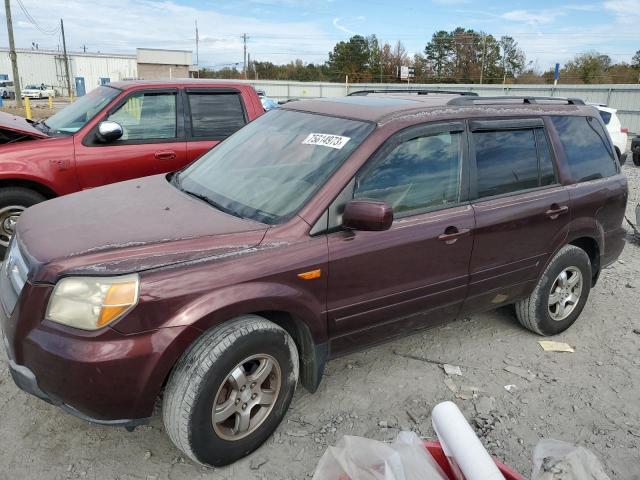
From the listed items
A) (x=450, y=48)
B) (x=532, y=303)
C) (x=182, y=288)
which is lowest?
(x=532, y=303)

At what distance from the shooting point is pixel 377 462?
1509 mm

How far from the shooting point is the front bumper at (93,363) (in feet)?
7.00

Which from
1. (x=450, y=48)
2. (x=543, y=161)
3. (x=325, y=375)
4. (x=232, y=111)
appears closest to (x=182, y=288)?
(x=325, y=375)

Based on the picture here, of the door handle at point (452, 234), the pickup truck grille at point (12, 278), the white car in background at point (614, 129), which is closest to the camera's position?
the pickup truck grille at point (12, 278)

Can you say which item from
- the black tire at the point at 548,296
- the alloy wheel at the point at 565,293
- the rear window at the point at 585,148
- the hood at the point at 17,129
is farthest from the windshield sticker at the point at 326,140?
the hood at the point at 17,129

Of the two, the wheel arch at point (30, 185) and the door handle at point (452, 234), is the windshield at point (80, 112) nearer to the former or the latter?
the wheel arch at point (30, 185)

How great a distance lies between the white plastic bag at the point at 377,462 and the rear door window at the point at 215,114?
14.9 ft

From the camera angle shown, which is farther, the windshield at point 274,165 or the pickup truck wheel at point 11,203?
the pickup truck wheel at point 11,203

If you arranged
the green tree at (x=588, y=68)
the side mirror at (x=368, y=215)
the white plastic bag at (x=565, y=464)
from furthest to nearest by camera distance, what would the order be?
1. the green tree at (x=588, y=68)
2. the side mirror at (x=368, y=215)
3. the white plastic bag at (x=565, y=464)

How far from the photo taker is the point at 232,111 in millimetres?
5758

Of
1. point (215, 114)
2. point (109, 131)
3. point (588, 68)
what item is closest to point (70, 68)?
point (588, 68)

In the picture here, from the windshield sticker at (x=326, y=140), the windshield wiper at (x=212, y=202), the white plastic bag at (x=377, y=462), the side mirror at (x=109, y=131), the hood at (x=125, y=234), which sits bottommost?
the white plastic bag at (x=377, y=462)

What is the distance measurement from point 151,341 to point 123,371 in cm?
Result: 17

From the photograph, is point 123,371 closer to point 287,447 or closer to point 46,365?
point 46,365
